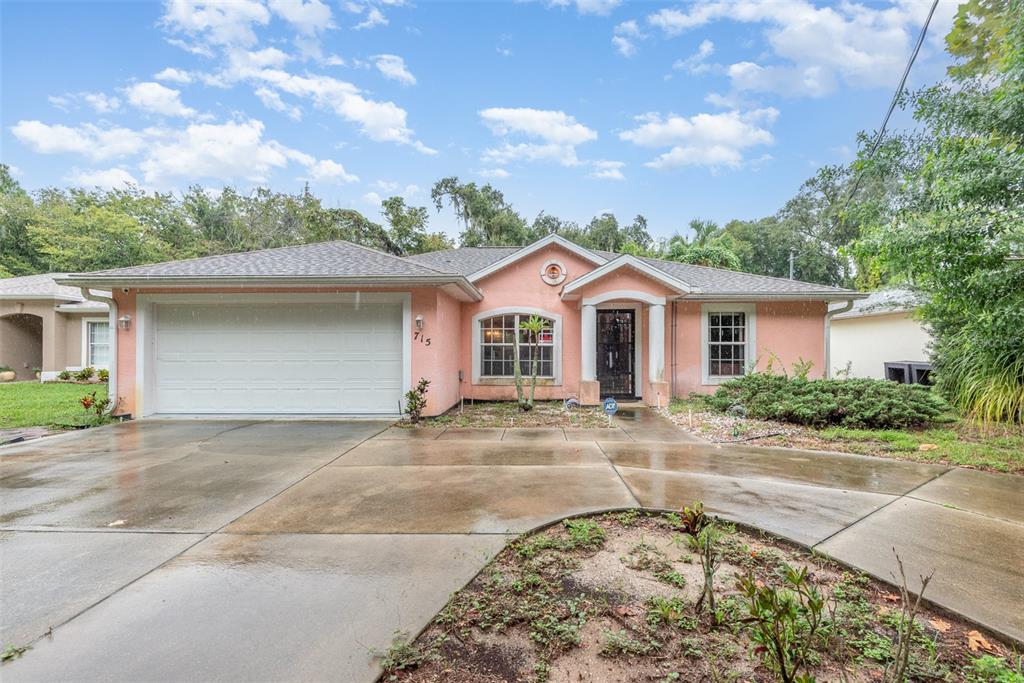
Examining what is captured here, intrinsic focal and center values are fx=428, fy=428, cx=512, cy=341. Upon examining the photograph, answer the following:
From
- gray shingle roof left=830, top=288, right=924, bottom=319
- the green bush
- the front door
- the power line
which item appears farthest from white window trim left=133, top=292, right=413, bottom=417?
gray shingle roof left=830, top=288, right=924, bottom=319

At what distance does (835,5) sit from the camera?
366 inches

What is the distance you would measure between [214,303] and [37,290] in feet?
37.9

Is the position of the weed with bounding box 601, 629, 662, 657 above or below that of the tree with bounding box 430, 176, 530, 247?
below

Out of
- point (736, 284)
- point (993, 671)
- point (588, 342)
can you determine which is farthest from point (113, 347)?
point (736, 284)

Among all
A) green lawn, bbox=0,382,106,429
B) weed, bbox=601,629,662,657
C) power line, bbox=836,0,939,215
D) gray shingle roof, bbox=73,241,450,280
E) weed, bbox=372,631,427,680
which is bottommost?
weed, bbox=601,629,662,657

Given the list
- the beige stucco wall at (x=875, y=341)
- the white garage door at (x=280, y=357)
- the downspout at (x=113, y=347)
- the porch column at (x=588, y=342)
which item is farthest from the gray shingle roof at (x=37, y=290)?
the beige stucco wall at (x=875, y=341)

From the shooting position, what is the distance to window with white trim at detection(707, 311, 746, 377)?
425 inches

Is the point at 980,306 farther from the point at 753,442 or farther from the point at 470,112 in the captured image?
the point at 470,112

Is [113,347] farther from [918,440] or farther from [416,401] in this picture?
[918,440]

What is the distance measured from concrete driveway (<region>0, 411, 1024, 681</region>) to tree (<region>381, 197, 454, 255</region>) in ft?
65.0

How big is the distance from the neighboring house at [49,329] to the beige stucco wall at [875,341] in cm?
2523

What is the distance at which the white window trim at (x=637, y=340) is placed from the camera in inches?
418

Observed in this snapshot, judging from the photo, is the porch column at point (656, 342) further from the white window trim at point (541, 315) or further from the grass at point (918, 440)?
the white window trim at point (541, 315)

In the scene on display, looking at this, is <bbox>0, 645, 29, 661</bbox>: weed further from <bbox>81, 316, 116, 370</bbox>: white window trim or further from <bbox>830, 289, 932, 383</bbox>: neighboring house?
<bbox>81, 316, 116, 370</bbox>: white window trim
